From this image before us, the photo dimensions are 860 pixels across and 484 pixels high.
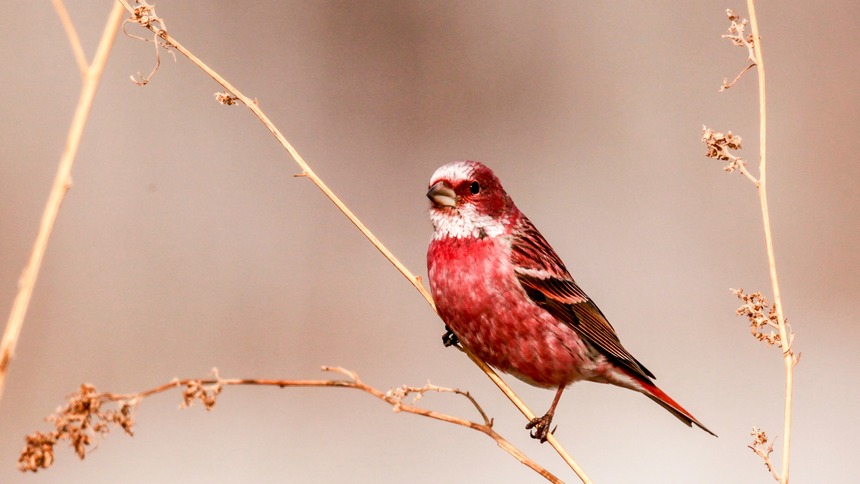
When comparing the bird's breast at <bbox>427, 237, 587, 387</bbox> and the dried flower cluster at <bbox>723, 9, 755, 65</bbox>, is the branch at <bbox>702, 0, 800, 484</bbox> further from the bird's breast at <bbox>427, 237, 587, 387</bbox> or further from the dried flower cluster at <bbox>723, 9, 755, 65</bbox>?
the bird's breast at <bbox>427, 237, 587, 387</bbox>

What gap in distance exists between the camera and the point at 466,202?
285cm

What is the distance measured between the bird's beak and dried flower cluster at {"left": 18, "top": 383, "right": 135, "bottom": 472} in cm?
153

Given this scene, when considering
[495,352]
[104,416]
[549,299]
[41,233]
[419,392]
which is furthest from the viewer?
[549,299]

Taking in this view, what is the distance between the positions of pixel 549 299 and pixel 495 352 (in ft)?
A: 1.07

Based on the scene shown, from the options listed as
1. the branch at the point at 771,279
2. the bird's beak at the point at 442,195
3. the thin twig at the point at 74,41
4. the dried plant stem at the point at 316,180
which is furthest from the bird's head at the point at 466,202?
the thin twig at the point at 74,41

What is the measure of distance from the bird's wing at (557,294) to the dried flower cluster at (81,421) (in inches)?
68.5

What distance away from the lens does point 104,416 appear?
1318 mm

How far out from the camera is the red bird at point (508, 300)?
9.00ft

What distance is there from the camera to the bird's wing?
292 centimetres

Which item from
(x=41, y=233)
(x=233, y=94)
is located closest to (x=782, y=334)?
(x=233, y=94)

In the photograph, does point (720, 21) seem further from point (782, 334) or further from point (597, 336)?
point (782, 334)

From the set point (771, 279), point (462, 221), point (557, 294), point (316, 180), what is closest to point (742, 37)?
point (771, 279)

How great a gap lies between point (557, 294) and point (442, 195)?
0.55 m

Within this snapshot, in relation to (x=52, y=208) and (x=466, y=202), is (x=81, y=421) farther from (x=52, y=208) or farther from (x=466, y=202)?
(x=466, y=202)
